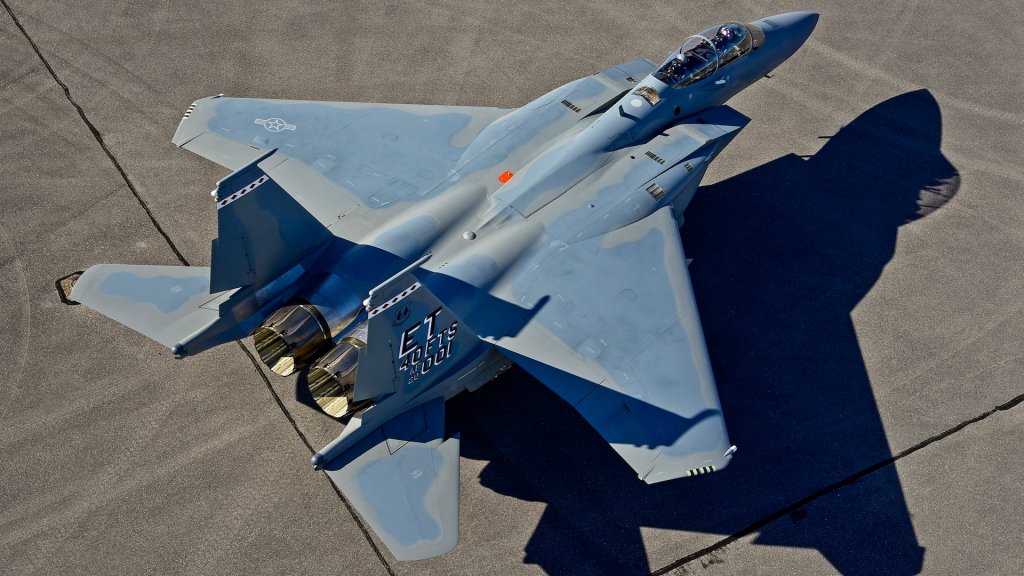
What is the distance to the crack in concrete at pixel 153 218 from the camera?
12680 mm

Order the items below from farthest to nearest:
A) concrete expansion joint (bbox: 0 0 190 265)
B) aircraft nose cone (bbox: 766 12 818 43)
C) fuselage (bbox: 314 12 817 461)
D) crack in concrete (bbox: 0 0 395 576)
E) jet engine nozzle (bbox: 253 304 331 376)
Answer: aircraft nose cone (bbox: 766 12 818 43) → concrete expansion joint (bbox: 0 0 190 265) → fuselage (bbox: 314 12 817 461) → crack in concrete (bbox: 0 0 395 576) → jet engine nozzle (bbox: 253 304 331 376)

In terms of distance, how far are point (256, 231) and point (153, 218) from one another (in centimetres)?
538

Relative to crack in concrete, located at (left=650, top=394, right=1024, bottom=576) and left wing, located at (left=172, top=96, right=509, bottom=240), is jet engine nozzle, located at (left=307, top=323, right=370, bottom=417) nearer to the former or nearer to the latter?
left wing, located at (left=172, top=96, right=509, bottom=240)

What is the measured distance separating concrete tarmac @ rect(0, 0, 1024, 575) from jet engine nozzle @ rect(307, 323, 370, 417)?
135 cm

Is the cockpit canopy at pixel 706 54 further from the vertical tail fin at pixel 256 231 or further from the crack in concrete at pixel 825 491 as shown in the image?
the crack in concrete at pixel 825 491

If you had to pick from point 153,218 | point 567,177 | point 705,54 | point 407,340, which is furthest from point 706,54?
point 153,218

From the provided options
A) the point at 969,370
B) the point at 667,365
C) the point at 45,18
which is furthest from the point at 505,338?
the point at 45,18

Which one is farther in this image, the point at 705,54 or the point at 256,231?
the point at 705,54

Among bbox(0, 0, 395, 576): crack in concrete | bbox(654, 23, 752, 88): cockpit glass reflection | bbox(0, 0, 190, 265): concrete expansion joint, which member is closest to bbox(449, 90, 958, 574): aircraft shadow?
bbox(0, 0, 395, 576): crack in concrete

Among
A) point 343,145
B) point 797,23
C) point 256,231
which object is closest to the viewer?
point 256,231

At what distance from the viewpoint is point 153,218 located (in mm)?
16078

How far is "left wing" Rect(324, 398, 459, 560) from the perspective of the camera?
11.0 m

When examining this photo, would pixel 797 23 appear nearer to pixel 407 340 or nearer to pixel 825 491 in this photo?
pixel 825 491

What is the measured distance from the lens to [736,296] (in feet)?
50.8
